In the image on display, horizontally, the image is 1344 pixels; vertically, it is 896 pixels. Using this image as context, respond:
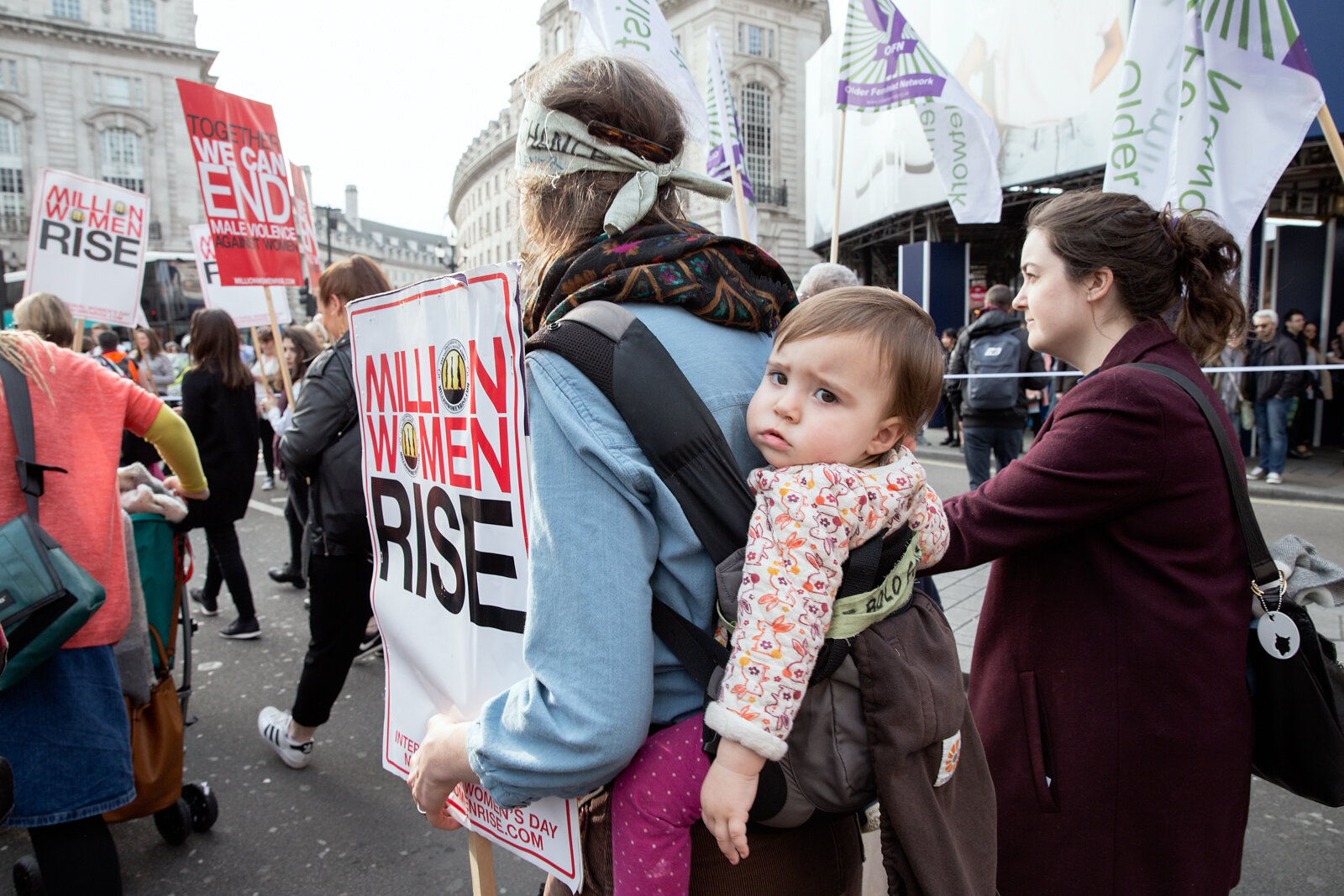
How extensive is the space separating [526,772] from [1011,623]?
3.81ft

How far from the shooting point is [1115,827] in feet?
5.37

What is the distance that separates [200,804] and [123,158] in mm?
57966

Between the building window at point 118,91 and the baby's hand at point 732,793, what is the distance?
201 feet

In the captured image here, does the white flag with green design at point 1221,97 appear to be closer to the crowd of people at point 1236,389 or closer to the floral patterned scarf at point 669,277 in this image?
the crowd of people at point 1236,389

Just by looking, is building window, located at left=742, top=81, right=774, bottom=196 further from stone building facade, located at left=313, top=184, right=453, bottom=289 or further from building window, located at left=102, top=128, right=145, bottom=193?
stone building facade, located at left=313, top=184, right=453, bottom=289

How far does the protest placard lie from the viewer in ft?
19.3

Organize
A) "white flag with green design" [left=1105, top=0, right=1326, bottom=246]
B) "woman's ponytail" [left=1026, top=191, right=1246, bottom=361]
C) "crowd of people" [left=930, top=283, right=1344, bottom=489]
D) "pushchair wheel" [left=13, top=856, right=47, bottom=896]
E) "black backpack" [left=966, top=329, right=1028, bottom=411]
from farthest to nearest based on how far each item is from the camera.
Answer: "crowd of people" [left=930, top=283, right=1344, bottom=489]
"black backpack" [left=966, top=329, right=1028, bottom=411]
"white flag with green design" [left=1105, top=0, right=1326, bottom=246]
"pushchair wheel" [left=13, top=856, right=47, bottom=896]
"woman's ponytail" [left=1026, top=191, right=1246, bottom=361]

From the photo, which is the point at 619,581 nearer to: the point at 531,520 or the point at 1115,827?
the point at 531,520

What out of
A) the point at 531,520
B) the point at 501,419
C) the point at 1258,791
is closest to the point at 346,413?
the point at 501,419

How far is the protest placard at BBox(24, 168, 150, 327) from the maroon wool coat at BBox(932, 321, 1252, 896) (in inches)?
249

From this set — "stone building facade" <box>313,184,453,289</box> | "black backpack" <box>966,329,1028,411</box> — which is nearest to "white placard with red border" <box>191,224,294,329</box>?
"black backpack" <box>966,329,1028,411</box>

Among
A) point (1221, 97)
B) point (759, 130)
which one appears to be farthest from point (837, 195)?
point (759, 130)

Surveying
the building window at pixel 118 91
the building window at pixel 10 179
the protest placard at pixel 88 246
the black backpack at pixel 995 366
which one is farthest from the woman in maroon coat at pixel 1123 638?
the building window at pixel 118 91

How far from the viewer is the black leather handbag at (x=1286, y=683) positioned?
1.59 meters
